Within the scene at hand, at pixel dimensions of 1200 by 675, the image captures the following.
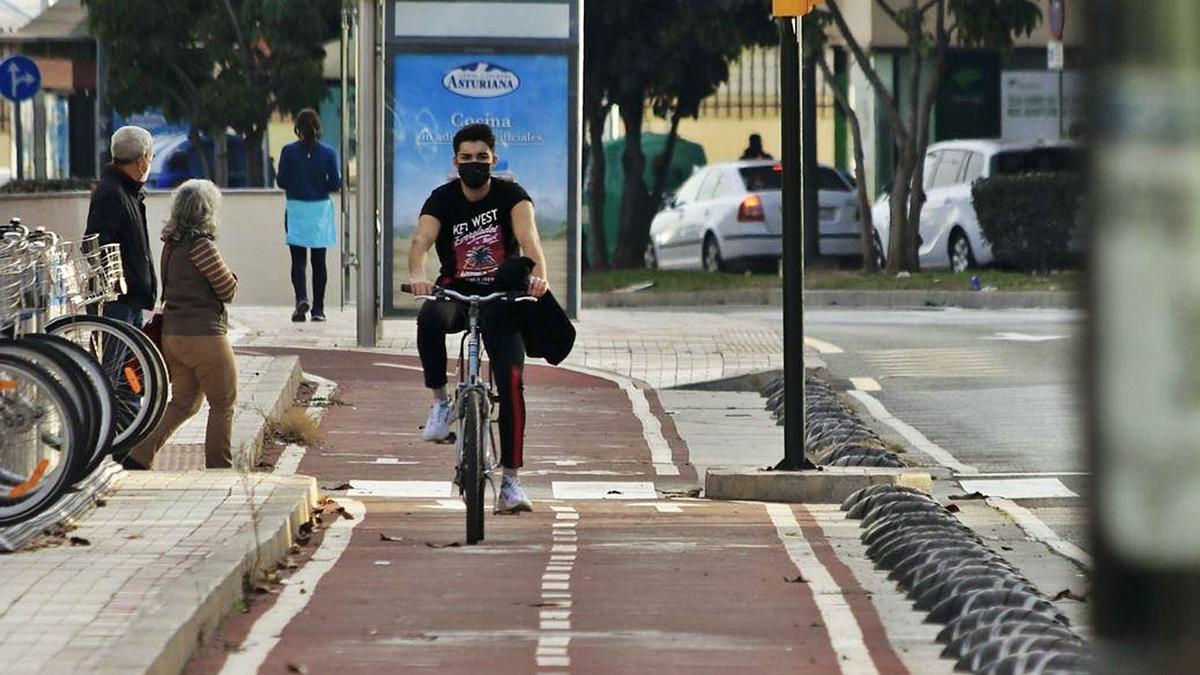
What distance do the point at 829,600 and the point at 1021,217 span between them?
2150 centimetres

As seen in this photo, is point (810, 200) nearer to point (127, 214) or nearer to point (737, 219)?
point (737, 219)

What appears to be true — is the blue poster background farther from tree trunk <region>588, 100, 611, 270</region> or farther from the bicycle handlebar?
tree trunk <region>588, 100, 611, 270</region>

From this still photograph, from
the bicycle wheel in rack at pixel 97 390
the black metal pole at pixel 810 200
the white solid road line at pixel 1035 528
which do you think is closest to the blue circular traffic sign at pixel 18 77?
the black metal pole at pixel 810 200

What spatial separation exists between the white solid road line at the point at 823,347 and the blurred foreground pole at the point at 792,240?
8.33 metres

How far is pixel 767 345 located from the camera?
19156mm

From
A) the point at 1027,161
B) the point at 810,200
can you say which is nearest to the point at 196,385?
the point at 1027,161

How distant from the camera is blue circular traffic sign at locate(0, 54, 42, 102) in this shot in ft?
92.1

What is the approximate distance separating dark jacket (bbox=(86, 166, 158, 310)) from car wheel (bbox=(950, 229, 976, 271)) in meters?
19.2

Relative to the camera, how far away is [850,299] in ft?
87.8

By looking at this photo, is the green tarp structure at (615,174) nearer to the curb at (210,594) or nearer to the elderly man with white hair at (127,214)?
the elderly man with white hair at (127,214)

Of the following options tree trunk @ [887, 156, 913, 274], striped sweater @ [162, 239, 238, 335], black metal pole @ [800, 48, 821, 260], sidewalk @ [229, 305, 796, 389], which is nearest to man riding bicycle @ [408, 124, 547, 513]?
striped sweater @ [162, 239, 238, 335]

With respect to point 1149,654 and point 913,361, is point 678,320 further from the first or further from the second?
point 1149,654

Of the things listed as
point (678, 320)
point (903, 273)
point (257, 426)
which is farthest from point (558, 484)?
point (903, 273)

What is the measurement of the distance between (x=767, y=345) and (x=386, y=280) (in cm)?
290
